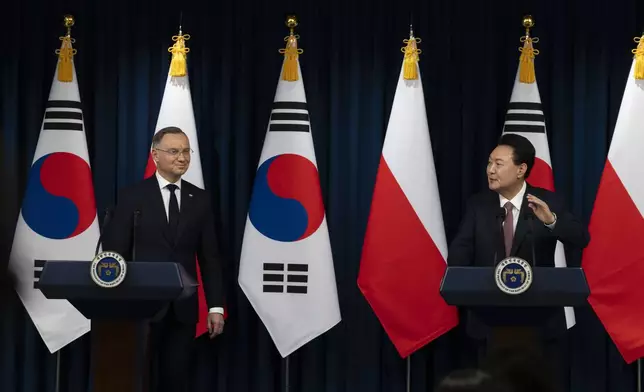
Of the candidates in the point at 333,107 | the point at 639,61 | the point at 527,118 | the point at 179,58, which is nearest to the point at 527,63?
the point at 527,118

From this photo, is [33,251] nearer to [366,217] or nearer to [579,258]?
[366,217]

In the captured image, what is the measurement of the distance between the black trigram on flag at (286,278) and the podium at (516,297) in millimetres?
1591

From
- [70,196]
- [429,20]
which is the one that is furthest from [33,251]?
[429,20]

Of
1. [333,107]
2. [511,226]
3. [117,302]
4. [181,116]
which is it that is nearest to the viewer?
[117,302]

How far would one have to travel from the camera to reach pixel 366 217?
18.6ft

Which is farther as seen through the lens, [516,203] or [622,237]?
[622,237]

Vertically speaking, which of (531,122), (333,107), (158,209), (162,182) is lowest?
(158,209)

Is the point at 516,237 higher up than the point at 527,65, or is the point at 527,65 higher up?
the point at 527,65

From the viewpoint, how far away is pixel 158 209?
15.1 feet

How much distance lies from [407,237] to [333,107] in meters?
0.88

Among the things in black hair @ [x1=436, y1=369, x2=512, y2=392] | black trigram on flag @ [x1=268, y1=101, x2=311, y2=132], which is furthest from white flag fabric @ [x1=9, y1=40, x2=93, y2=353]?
black hair @ [x1=436, y1=369, x2=512, y2=392]

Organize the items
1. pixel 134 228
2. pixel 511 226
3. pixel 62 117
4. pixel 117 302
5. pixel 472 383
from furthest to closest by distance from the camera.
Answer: pixel 62 117 < pixel 511 226 < pixel 134 228 < pixel 117 302 < pixel 472 383

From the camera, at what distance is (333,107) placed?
5.64 metres

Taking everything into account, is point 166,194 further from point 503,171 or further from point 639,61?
point 639,61
